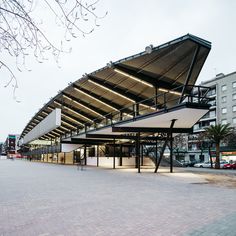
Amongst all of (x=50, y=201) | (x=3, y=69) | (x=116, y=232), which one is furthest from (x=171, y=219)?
(x=3, y=69)

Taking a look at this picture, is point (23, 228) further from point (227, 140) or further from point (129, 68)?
point (227, 140)

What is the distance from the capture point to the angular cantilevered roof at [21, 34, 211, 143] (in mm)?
16688

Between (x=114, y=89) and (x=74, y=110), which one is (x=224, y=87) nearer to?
(x=74, y=110)

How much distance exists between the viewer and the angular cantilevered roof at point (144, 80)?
16.7 metres

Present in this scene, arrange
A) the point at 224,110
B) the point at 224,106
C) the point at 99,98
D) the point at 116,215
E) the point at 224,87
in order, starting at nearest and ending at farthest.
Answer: the point at 116,215 < the point at 99,98 < the point at 224,106 < the point at 224,110 < the point at 224,87

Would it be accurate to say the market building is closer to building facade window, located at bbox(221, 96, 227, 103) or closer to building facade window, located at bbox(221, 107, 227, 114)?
building facade window, located at bbox(221, 107, 227, 114)

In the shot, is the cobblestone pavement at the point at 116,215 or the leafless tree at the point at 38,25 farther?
the cobblestone pavement at the point at 116,215

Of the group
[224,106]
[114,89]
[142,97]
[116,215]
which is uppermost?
[224,106]

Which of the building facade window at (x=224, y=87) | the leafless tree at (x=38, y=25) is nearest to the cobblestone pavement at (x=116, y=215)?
the leafless tree at (x=38, y=25)

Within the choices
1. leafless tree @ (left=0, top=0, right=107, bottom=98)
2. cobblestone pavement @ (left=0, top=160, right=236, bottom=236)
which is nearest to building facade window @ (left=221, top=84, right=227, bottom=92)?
cobblestone pavement @ (left=0, top=160, right=236, bottom=236)

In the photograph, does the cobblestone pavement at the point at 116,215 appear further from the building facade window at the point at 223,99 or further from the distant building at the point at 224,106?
the building facade window at the point at 223,99

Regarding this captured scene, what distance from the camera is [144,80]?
21.3 metres

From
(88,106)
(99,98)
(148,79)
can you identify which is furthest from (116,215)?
(88,106)

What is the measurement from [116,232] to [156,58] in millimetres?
14509
